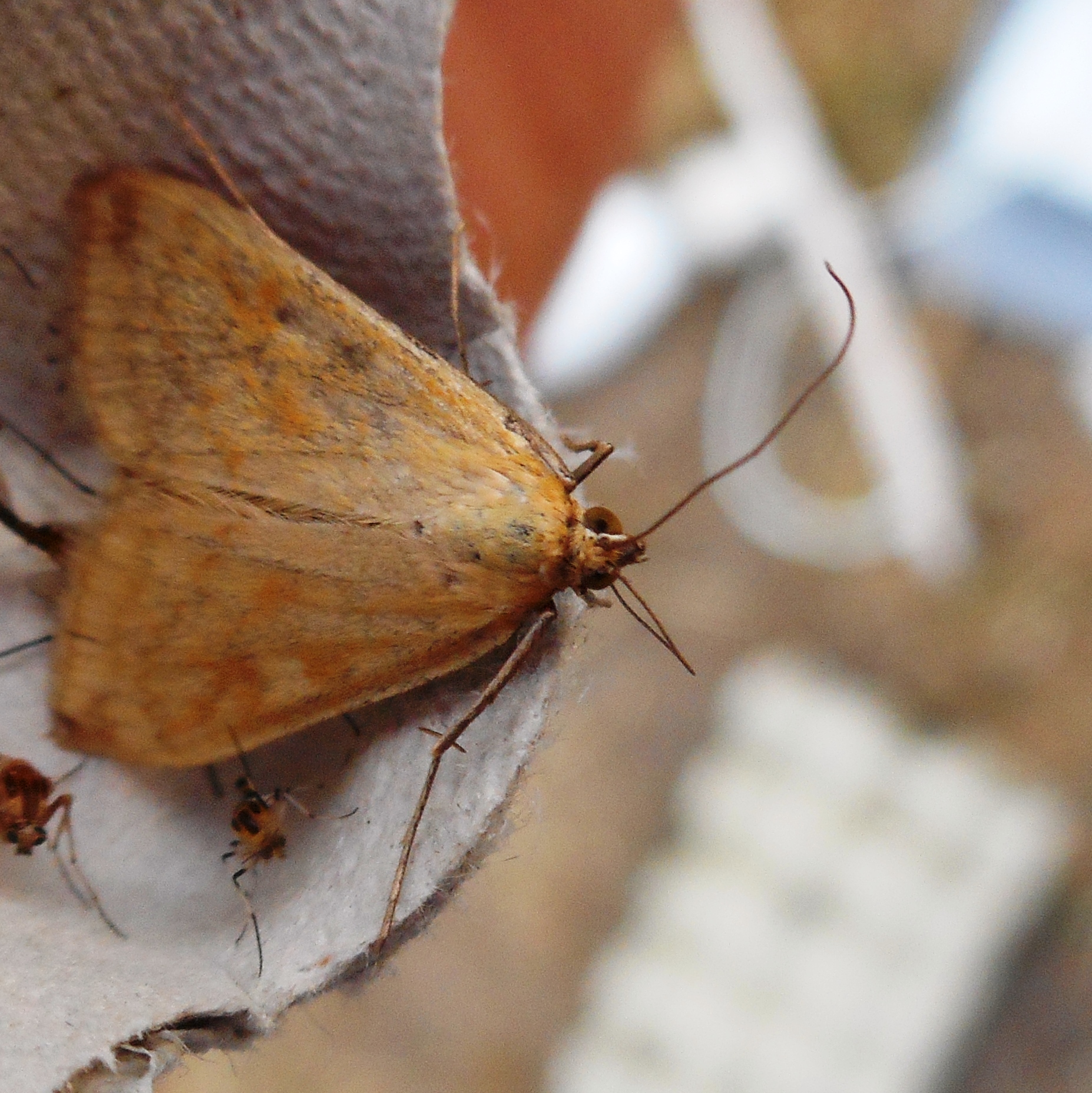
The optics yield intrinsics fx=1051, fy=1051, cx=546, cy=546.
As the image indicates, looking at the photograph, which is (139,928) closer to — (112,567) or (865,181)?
(112,567)

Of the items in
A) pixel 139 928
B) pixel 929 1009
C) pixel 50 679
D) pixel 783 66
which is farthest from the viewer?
pixel 783 66

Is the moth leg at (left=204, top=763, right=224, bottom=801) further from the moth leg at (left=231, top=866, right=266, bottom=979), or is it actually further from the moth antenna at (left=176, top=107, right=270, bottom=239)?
the moth antenna at (left=176, top=107, right=270, bottom=239)

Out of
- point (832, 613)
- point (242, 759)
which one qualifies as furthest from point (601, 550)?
point (832, 613)

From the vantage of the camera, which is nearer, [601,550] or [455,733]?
[455,733]

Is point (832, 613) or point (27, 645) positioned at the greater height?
point (27, 645)

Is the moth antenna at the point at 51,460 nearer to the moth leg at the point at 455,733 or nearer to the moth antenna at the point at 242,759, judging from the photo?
the moth antenna at the point at 242,759

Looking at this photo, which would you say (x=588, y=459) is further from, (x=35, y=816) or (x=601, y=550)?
(x=35, y=816)

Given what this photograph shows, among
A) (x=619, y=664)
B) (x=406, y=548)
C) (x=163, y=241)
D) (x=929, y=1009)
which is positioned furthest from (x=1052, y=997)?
(x=163, y=241)

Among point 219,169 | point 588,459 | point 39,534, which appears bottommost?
point 39,534
